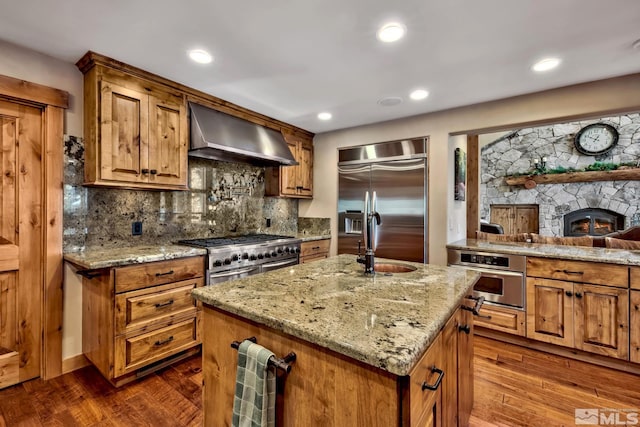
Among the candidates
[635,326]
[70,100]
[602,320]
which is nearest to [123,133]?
[70,100]

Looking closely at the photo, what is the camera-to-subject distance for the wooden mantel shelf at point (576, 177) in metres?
5.94

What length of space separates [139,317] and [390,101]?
2.83 metres

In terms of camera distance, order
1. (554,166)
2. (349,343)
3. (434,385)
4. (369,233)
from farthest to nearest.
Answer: (554,166), (369,233), (434,385), (349,343)

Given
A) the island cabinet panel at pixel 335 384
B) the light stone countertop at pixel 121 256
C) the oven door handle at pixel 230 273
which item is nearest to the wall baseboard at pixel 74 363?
the light stone countertop at pixel 121 256

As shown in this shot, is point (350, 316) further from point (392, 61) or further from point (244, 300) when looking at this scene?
point (392, 61)

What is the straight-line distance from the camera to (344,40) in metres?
1.84

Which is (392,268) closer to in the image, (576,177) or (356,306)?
(356,306)

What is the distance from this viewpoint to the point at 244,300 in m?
1.10

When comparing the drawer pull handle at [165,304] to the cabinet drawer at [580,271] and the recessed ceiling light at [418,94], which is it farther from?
the cabinet drawer at [580,271]

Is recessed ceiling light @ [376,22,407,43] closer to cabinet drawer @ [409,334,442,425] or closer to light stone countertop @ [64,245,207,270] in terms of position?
cabinet drawer @ [409,334,442,425]

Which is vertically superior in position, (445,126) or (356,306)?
(445,126)

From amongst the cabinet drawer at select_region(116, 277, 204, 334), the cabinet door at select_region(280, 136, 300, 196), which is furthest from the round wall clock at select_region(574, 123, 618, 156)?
the cabinet drawer at select_region(116, 277, 204, 334)

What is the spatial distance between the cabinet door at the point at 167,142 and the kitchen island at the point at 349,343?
1.50 meters

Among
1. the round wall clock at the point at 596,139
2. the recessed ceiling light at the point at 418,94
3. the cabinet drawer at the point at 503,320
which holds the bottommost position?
the cabinet drawer at the point at 503,320
